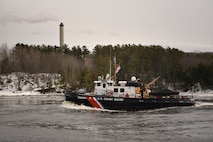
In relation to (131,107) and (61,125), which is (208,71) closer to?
(131,107)

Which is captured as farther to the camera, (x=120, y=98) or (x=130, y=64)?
(x=130, y=64)

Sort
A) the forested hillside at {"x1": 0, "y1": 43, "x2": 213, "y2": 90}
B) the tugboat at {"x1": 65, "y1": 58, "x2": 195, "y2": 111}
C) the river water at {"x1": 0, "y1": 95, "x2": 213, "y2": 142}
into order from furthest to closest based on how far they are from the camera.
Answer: the forested hillside at {"x1": 0, "y1": 43, "x2": 213, "y2": 90} < the tugboat at {"x1": 65, "y1": 58, "x2": 195, "y2": 111} < the river water at {"x1": 0, "y1": 95, "x2": 213, "y2": 142}

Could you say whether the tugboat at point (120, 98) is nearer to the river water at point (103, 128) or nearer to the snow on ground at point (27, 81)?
the river water at point (103, 128)

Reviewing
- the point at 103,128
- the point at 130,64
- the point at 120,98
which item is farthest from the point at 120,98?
the point at 130,64

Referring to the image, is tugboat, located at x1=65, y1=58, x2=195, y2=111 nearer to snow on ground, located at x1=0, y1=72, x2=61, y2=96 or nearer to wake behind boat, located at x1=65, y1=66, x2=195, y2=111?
wake behind boat, located at x1=65, y1=66, x2=195, y2=111

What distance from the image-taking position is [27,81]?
104812 millimetres

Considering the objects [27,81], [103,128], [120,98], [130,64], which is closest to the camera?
[103,128]

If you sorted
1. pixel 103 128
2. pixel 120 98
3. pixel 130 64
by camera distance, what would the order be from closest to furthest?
pixel 103 128, pixel 120 98, pixel 130 64

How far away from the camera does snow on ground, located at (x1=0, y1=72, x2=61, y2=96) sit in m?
99.6

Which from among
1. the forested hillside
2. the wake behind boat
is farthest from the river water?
the forested hillside

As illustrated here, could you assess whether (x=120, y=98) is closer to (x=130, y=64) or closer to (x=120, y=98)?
(x=120, y=98)

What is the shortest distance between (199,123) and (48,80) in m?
76.1

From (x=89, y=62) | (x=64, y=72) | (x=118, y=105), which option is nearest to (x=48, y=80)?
(x=64, y=72)

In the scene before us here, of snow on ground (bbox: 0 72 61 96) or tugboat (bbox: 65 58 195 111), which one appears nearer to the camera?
tugboat (bbox: 65 58 195 111)
